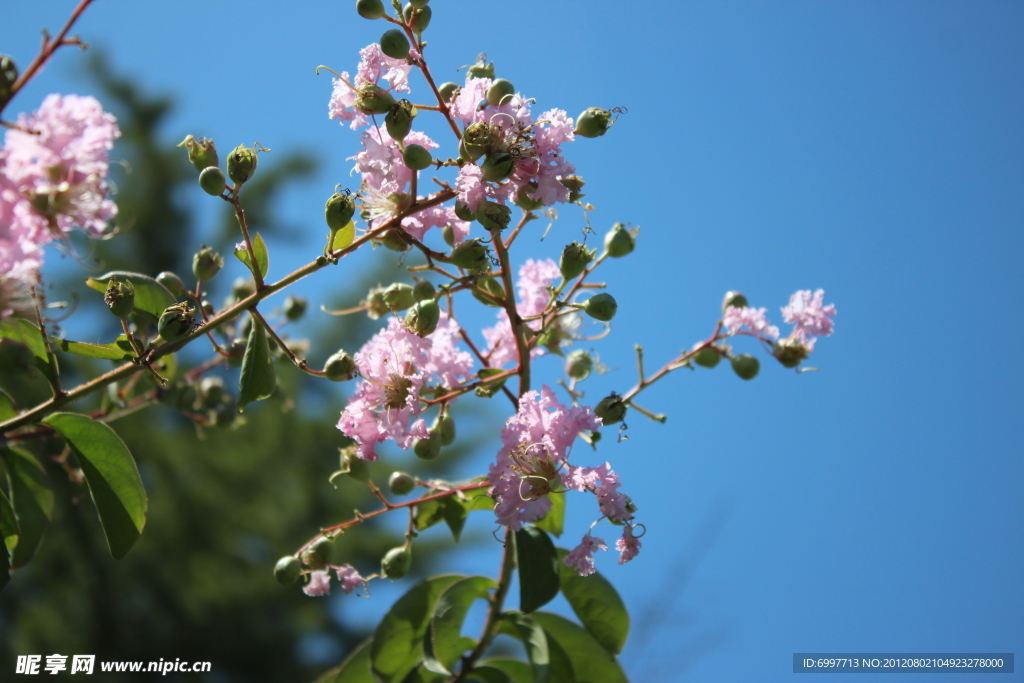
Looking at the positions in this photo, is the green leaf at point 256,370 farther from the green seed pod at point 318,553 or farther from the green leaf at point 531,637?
the green leaf at point 531,637

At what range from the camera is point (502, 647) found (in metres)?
4.46

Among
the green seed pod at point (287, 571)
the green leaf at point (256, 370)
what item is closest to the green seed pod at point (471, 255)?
the green leaf at point (256, 370)

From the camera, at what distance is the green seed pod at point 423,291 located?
1208mm

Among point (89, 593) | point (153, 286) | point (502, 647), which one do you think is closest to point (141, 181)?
point (89, 593)

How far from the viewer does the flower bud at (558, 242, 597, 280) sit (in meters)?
1.21

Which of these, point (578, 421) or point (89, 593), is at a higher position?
point (89, 593)

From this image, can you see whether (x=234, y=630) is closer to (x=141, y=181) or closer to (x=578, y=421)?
(x=141, y=181)

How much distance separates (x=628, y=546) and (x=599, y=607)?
1.07 feet

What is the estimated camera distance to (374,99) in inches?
41.6

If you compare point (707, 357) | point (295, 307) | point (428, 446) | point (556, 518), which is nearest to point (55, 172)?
point (428, 446)

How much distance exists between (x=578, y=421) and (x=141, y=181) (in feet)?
17.5

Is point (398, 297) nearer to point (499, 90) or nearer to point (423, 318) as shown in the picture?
point (423, 318)

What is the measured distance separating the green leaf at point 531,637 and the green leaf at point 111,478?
1.94ft

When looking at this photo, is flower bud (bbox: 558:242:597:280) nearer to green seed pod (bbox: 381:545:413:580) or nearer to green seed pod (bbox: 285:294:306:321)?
green seed pod (bbox: 381:545:413:580)
